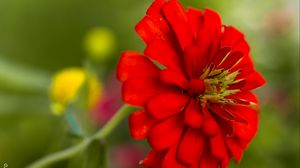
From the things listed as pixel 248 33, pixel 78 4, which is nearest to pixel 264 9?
pixel 248 33

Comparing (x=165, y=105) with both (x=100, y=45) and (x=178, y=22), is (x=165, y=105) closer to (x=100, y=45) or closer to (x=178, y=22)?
(x=178, y=22)

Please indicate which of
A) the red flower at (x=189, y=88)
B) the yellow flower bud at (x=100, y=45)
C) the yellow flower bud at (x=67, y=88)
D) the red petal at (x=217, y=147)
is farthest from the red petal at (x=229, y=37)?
the yellow flower bud at (x=100, y=45)

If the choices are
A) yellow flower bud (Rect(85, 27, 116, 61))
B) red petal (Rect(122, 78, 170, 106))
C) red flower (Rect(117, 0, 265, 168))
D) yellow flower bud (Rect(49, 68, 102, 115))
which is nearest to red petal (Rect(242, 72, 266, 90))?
red flower (Rect(117, 0, 265, 168))

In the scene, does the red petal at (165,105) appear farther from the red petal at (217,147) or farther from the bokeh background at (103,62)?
the bokeh background at (103,62)

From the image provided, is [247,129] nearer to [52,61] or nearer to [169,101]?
[169,101]

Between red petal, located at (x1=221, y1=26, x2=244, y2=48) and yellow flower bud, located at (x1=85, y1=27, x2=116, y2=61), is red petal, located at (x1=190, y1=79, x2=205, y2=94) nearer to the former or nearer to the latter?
red petal, located at (x1=221, y1=26, x2=244, y2=48)

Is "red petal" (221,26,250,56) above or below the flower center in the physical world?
above

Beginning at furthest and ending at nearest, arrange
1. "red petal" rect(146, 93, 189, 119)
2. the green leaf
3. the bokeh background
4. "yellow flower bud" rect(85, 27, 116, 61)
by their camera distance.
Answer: "yellow flower bud" rect(85, 27, 116, 61) → the bokeh background → the green leaf → "red petal" rect(146, 93, 189, 119)
